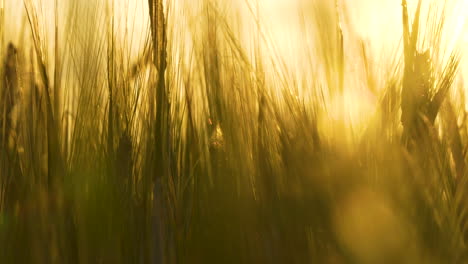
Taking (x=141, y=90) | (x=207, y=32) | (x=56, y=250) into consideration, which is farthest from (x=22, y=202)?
(x=207, y=32)

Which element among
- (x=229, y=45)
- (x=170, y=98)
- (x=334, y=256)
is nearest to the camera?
(x=334, y=256)

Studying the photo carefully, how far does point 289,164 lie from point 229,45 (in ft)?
1.13

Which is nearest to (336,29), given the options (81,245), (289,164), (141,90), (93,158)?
(289,164)

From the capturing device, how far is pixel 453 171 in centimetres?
154

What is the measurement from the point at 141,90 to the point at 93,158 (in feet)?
0.64

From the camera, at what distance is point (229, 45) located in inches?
63.1

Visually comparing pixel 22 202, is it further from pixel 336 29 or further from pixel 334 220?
pixel 336 29

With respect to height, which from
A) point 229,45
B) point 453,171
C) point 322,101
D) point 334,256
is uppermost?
point 229,45

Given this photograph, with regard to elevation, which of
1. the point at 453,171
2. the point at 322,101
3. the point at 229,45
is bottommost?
the point at 453,171

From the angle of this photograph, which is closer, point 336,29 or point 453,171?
point 453,171

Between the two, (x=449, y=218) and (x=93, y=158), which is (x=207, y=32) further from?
(x=449, y=218)

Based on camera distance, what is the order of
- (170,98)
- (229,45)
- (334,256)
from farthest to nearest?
(229,45), (170,98), (334,256)

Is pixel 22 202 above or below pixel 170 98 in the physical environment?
below

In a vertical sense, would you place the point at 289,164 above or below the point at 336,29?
below
